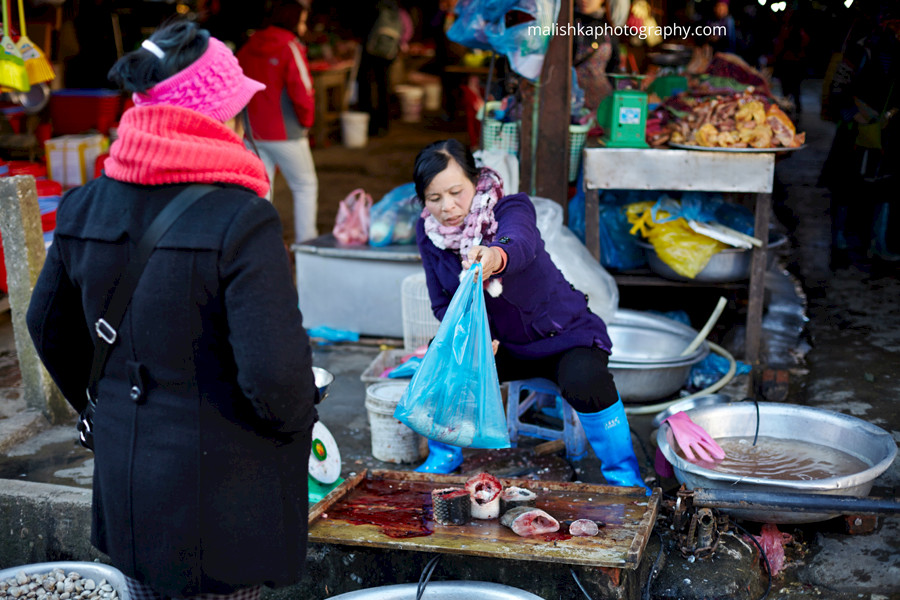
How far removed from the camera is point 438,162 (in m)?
2.85

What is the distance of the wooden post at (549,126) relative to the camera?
4.50 meters

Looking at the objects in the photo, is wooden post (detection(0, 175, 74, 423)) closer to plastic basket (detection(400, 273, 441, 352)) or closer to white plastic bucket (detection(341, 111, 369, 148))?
plastic basket (detection(400, 273, 441, 352))

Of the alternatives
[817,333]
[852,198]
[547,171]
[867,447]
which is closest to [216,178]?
[867,447]

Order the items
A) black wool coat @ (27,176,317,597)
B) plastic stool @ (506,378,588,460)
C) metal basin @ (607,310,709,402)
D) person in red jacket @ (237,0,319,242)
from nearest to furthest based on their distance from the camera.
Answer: black wool coat @ (27,176,317,597) → plastic stool @ (506,378,588,460) → metal basin @ (607,310,709,402) → person in red jacket @ (237,0,319,242)

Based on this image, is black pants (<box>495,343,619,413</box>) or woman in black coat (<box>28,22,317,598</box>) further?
black pants (<box>495,343,619,413</box>)

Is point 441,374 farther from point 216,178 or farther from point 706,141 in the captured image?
point 706,141

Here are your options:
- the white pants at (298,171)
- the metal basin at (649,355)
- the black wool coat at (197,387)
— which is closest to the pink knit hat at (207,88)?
the black wool coat at (197,387)

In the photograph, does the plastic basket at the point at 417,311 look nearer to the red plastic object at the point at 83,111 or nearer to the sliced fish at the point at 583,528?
the sliced fish at the point at 583,528

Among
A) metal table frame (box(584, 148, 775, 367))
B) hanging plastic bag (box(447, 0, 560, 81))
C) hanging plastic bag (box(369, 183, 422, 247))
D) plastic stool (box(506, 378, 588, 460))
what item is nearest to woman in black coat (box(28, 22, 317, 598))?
plastic stool (box(506, 378, 588, 460))

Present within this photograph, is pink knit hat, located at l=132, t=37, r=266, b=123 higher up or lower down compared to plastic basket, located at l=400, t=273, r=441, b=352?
higher up

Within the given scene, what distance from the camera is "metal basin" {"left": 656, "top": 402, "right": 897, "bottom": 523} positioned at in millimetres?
2744

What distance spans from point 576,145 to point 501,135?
0.43 meters

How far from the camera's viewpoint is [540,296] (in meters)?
3.10

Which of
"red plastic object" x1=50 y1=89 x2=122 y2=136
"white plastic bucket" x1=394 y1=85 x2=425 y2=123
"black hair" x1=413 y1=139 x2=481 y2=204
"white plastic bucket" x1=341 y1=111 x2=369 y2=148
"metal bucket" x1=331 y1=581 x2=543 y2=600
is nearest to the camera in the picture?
"metal bucket" x1=331 y1=581 x2=543 y2=600
